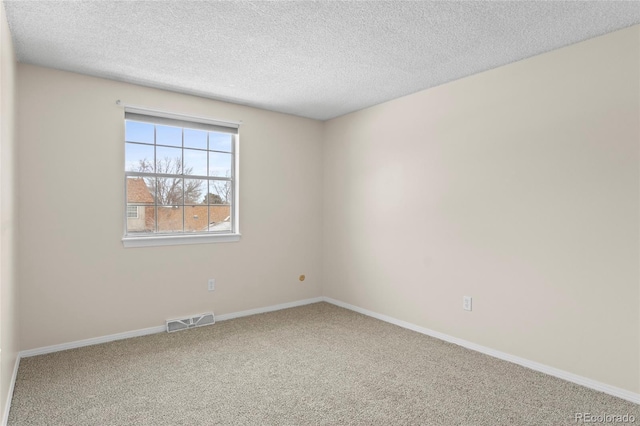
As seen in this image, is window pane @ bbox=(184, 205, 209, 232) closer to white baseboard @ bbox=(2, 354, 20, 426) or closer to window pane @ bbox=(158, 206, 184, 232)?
window pane @ bbox=(158, 206, 184, 232)

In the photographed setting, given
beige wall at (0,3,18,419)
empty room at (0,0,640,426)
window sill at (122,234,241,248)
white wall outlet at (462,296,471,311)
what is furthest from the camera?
window sill at (122,234,241,248)

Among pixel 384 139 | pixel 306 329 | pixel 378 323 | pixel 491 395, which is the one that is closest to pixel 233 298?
pixel 306 329

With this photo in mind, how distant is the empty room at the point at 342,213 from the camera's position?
2367mm

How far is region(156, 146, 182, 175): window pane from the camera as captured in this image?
3826 millimetres

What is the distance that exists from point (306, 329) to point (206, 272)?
48.0 inches

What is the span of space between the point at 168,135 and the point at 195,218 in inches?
35.2

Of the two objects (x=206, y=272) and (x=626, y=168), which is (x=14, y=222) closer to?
(x=206, y=272)

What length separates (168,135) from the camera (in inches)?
153

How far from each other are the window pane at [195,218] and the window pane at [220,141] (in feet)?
2.23

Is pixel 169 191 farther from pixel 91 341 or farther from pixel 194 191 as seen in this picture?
pixel 91 341

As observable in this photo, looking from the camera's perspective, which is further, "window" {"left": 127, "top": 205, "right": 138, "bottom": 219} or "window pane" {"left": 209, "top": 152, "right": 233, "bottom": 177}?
"window pane" {"left": 209, "top": 152, "right": 233, "bottom": 177}

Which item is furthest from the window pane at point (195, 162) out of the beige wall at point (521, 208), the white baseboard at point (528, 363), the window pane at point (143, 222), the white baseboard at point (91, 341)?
the white baseboard at point (528, 363)

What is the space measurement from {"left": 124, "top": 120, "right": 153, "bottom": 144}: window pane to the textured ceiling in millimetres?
422

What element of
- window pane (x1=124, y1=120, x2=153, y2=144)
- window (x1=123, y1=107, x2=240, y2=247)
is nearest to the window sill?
window (x1=123, y1=107, x2=240, y2=247)
